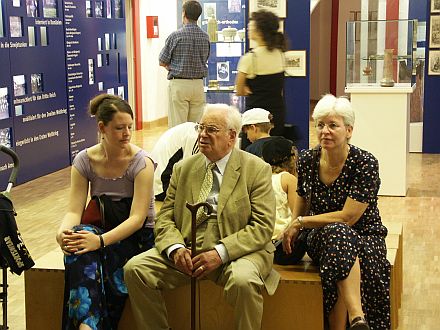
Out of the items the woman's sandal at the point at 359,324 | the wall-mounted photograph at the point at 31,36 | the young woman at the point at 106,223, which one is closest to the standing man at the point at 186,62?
the wall-mounted photograph at the point at 31,36

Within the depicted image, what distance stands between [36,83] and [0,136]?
110cm

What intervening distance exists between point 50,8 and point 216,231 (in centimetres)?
658

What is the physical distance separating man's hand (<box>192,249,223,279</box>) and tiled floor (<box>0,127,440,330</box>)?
95cm

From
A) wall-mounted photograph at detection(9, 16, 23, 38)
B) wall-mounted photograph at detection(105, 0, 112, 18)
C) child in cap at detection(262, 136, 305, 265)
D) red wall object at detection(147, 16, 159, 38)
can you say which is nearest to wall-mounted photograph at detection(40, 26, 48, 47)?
wall-mounted photograph at detection(9, 16, 23, 38)

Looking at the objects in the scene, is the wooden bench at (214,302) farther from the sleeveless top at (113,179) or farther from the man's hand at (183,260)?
the sleeveless top at (113,179)

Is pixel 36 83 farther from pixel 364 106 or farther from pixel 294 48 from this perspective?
pixel 364 106

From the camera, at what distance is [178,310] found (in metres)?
4.01

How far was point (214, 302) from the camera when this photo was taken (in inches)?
156

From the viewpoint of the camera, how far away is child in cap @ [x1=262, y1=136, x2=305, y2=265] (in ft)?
13.5

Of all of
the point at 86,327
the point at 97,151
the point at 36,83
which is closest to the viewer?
the point at 86,327

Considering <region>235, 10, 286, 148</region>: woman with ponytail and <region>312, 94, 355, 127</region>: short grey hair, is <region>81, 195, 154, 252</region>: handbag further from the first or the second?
<region>235, 10, 286, 148</region>: woman with ponytail

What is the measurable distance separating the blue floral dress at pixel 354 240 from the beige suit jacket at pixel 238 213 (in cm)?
25

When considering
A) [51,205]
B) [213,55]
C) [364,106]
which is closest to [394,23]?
[364,106]

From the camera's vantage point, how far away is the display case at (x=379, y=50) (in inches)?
325
